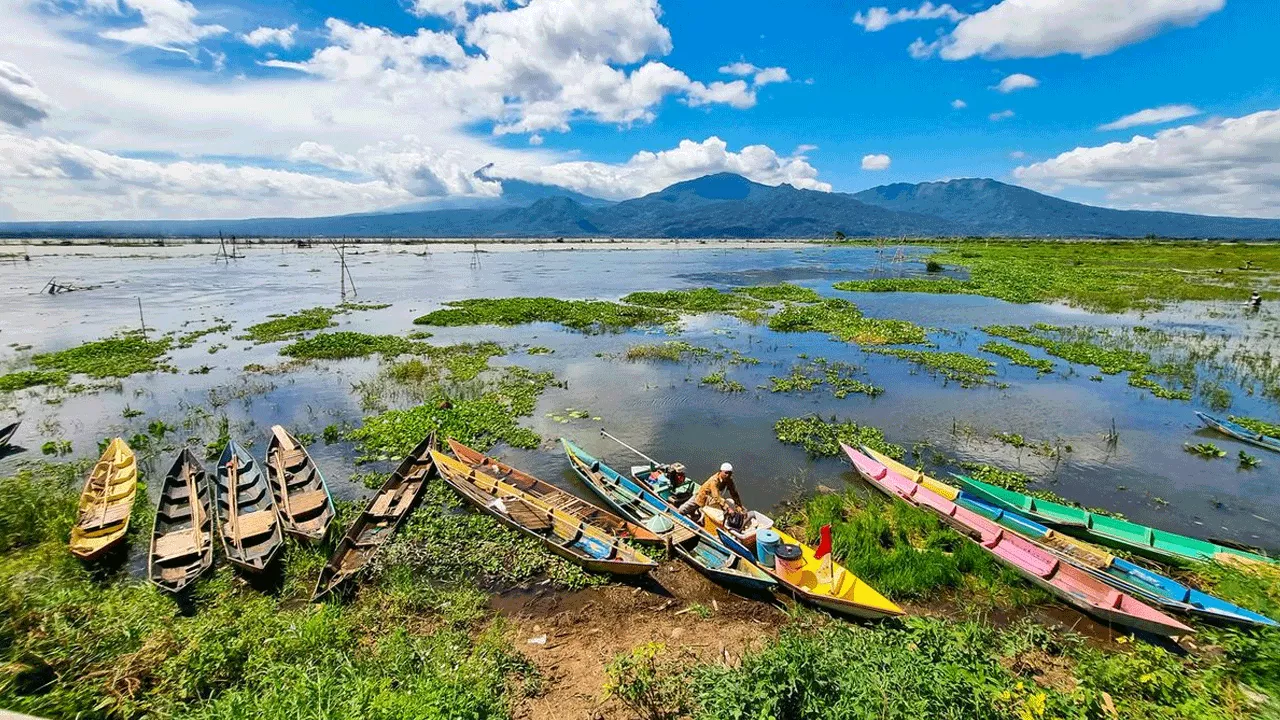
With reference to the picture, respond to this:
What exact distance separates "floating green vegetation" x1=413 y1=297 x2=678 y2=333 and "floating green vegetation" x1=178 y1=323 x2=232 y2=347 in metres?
12.2

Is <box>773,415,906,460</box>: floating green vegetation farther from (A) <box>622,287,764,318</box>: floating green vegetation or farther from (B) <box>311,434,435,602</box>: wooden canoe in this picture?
(A) <box>622,287,764,318</box>: floating green vegetation

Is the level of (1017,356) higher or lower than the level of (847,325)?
lower

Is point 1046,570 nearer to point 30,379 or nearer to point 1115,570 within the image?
point 1115,570

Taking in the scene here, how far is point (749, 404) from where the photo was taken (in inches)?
879

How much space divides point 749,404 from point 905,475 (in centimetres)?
788

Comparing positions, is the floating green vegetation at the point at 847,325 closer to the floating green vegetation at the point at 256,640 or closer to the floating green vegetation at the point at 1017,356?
the floating green vegetation at the point at 1017,356

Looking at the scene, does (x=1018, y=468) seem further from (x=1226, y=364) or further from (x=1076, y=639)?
(x=1226, y=364)

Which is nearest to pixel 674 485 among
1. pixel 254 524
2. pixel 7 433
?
pixel 254 524

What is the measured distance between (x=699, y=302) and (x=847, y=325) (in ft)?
49.5

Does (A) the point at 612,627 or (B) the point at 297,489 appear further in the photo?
(B) the point at 297,489

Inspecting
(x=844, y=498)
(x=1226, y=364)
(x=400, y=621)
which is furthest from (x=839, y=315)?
(x=400, y=621)

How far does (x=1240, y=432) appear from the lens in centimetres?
1838

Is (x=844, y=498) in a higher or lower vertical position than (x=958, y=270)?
lower

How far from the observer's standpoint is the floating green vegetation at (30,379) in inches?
912
